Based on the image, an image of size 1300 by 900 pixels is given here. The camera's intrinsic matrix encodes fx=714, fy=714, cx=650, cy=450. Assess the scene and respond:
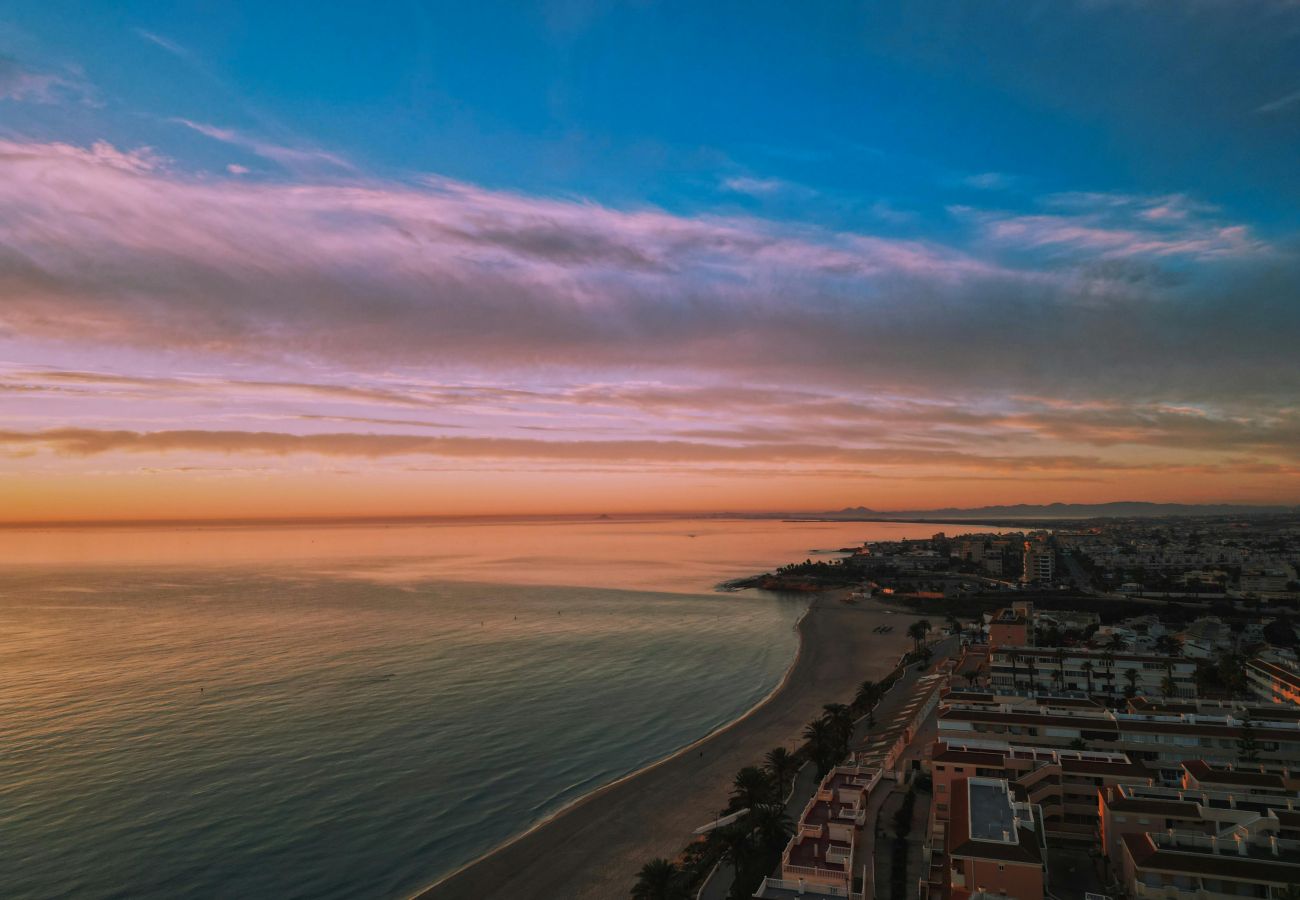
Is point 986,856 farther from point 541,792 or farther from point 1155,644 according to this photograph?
point 1155,644

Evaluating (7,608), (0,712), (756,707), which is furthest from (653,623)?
(7,608)

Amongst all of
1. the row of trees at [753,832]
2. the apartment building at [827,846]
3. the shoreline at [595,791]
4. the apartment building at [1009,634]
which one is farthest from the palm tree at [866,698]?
the apartment building at [827,846]

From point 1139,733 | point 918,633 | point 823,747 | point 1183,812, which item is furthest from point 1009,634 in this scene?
point 1183,812

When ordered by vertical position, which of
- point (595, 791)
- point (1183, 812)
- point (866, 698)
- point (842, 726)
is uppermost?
point (1183, 812)

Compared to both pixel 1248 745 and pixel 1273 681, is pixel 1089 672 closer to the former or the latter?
pixel 1273 681

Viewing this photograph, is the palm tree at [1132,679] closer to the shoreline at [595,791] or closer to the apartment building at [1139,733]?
the apartment building at [1139,733]

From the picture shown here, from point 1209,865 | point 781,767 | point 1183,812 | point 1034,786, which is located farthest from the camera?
point 781,767

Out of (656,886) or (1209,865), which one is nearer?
(1209,865)
